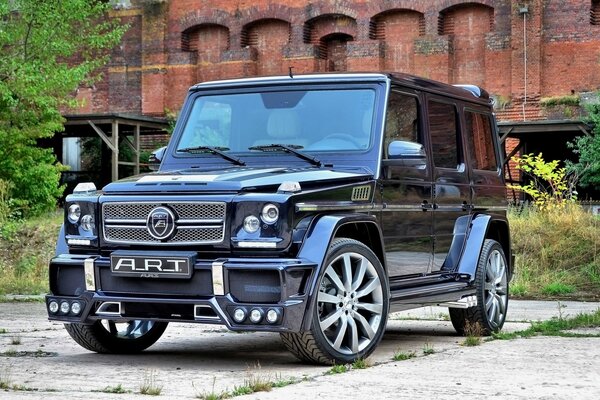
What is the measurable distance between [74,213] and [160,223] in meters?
0.82

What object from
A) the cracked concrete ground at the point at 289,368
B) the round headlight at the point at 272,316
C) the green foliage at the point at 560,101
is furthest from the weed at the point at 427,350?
the green foliage at the point at 560,101

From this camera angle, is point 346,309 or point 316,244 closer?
point 316,244

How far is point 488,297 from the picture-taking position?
381 inches

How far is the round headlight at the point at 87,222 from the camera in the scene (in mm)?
7551

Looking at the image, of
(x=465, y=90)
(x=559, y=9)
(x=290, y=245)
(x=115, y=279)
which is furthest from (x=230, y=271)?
→ (x=559, y=9)

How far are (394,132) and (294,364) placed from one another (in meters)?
1.92

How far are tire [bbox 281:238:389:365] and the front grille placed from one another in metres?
0.73

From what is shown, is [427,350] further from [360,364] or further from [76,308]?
[76,308]

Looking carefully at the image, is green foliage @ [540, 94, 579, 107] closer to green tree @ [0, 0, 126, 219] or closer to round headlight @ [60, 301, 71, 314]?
green tree @ [0, 0, 126, 219]

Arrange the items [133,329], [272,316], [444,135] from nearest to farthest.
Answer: [272,316]
[133,329]
[444,135]

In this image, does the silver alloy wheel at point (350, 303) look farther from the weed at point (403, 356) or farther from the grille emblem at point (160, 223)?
the grille emblem at point (160, 223)

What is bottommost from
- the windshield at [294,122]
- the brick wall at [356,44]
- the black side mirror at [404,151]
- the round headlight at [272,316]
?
the round headlight at [272,316]

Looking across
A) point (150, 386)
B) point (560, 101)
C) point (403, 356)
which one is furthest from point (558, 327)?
point (560, 101)

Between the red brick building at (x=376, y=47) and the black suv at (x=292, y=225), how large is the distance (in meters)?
24.6
